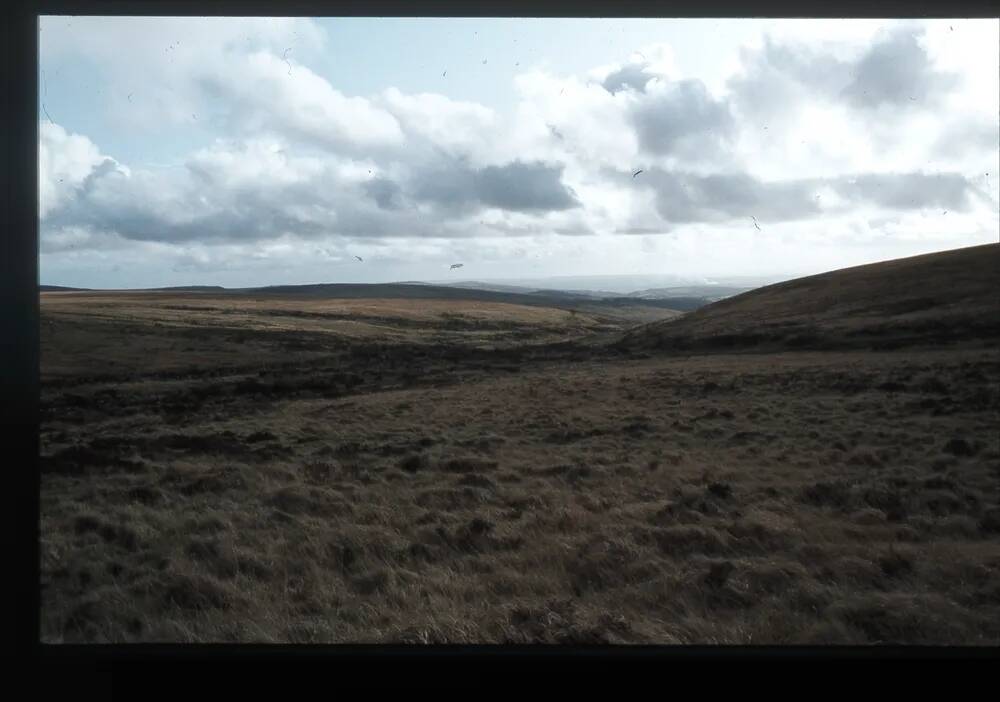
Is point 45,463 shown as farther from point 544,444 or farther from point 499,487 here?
point 544,444

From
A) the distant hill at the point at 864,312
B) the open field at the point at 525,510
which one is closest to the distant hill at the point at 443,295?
the distant hill at the point at 864,312

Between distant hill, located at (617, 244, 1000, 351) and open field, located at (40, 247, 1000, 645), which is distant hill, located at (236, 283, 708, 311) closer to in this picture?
distant hill, located at (617, 244, 1000, 351)

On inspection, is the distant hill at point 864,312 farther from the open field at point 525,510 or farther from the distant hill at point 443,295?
the distant hill at point 443,295

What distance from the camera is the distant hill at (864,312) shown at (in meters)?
21.2

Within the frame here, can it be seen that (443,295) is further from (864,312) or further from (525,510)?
(525,510)

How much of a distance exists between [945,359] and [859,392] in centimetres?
534

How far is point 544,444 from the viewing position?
28.3ft

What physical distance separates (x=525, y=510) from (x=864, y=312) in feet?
87.5

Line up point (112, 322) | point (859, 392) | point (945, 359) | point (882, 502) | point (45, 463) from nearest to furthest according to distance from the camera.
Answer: point (882, 502)
point (45, 463)
point (859, 392)
point (945, 359)
point (112, 322)

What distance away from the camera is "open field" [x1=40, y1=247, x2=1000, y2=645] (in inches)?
138

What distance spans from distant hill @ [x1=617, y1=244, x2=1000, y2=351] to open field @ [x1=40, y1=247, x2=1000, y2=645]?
7.75m

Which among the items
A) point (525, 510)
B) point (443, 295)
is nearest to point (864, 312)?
point (525, 510)
